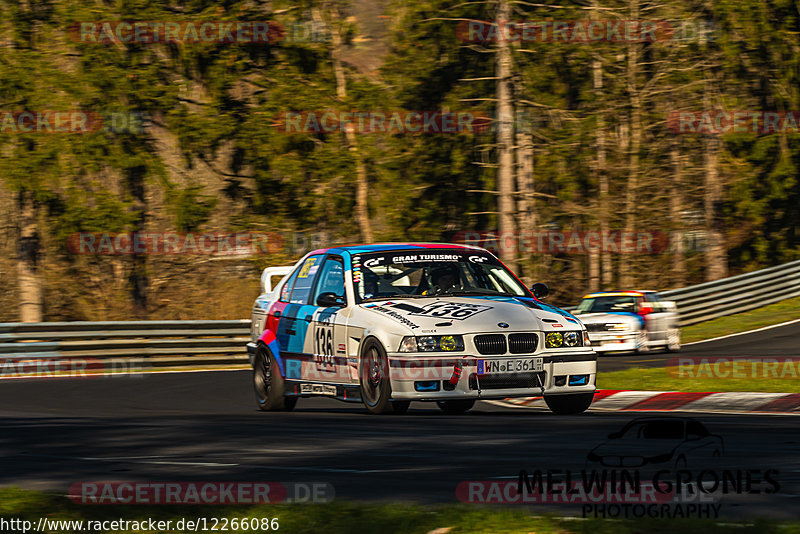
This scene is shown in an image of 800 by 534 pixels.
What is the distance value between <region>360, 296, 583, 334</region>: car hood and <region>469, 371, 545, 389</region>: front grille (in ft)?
1.29

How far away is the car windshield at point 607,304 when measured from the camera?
25156mm

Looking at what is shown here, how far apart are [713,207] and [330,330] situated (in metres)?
30.5

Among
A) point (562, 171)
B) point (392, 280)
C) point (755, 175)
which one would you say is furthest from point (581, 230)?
point (392, 280)

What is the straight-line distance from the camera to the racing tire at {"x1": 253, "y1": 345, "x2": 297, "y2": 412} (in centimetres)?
1277

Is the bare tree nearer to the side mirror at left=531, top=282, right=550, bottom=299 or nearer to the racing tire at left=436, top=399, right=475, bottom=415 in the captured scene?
the racing tire at left=436, top=399, right=475, bottom=415

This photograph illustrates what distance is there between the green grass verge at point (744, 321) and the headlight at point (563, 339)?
15.4 m

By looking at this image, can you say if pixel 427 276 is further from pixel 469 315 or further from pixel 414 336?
pixel 414 336

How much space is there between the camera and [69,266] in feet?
112

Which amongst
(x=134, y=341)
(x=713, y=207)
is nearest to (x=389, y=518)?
(x=134, y=341)

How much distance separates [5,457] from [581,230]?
3040 cm

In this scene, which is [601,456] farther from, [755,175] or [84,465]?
[755,175]

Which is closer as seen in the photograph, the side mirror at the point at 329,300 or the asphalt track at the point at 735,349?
the side mirror at the point at 329,300

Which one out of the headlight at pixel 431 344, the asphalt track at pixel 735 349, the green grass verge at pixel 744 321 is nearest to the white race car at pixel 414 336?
the headlight at pixel 431 344

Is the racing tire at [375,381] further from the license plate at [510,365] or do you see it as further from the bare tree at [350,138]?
the bare tree at [350,138]
